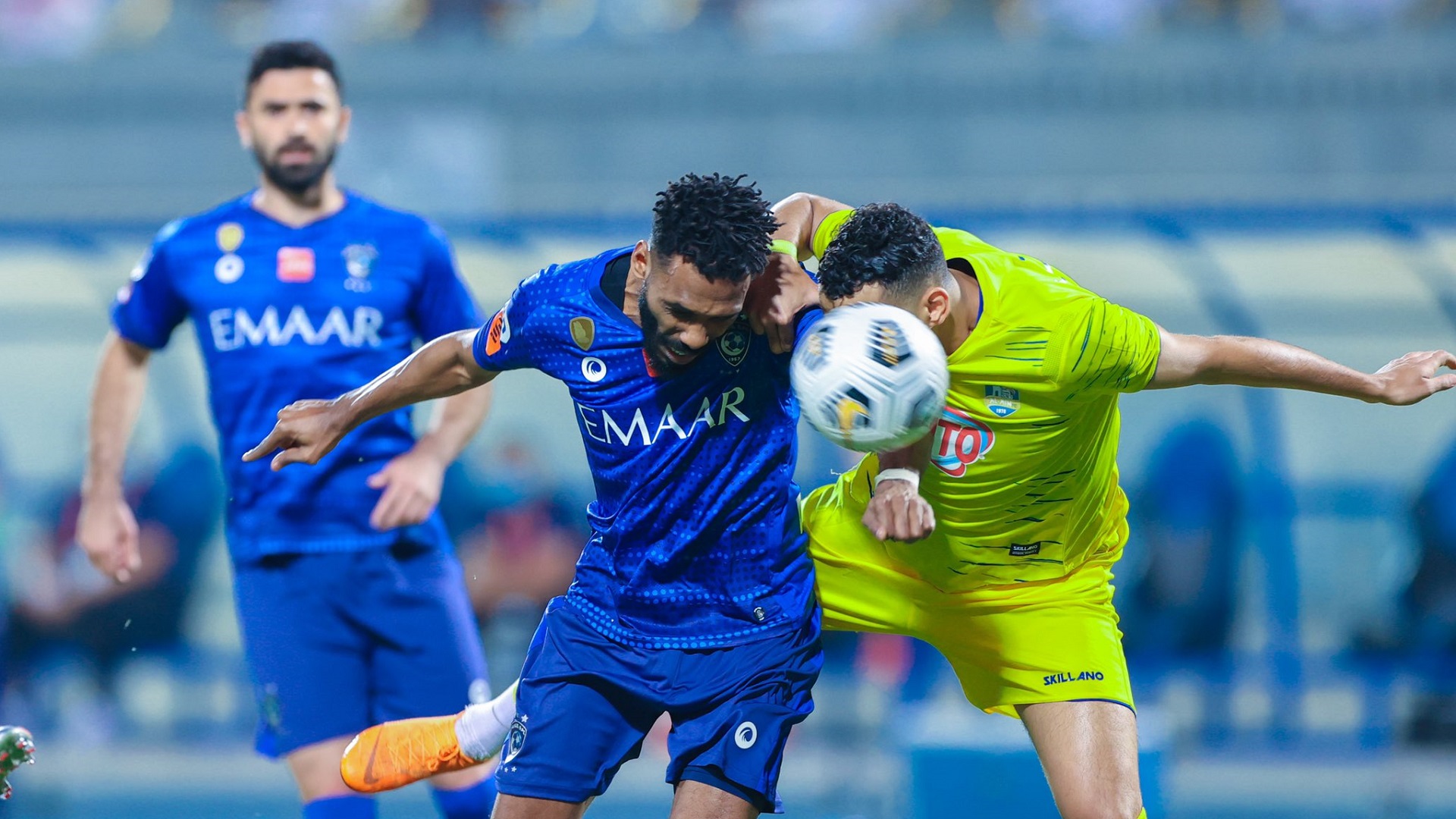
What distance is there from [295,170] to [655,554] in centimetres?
185

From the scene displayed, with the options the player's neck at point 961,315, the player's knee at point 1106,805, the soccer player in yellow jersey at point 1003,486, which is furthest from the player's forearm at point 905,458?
the player's knee at point 1106,805

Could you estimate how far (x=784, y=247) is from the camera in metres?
3.73

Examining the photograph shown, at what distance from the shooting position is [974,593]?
4.13 metres

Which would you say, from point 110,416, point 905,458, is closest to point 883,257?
point 905,458

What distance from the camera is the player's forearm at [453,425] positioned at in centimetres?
459

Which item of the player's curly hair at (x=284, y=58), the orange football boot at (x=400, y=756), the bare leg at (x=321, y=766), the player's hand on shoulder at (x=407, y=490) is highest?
the player's curly hair at (x=284, y=58)

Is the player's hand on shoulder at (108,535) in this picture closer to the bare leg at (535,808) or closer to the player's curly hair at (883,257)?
the bare leg at (535,808)

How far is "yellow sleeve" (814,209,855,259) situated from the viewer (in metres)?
3.92

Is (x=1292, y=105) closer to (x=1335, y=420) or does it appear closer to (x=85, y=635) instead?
(x=1335, y=420)

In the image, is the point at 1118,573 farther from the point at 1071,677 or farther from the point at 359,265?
the point at 359,265

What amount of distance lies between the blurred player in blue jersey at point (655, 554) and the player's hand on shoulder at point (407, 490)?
717mm

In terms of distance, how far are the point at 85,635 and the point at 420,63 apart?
9.00 m

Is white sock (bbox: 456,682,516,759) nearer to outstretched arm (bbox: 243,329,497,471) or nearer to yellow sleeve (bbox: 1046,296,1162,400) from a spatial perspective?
outstretched arm (bbox: 243,329,497,471)

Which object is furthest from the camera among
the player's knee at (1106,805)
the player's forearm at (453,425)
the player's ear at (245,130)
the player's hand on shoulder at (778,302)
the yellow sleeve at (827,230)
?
the player's ear at (245,130)
